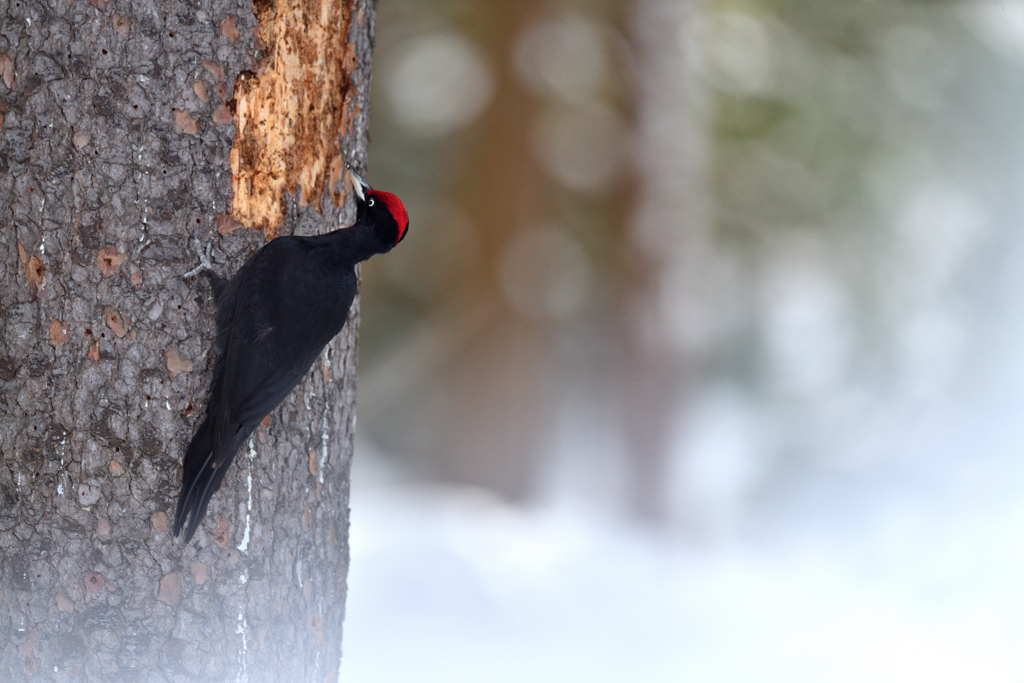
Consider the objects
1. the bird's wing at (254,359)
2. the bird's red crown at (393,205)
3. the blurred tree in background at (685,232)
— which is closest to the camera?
the bird's wing at (254,359)

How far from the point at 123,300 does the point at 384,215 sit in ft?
1.40

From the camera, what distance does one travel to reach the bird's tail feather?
1.15 metres

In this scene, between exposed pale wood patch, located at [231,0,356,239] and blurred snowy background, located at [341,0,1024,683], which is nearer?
exposed pale wood patch, located at [231,0,356,239]

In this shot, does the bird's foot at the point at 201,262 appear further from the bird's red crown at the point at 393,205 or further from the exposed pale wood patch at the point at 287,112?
the bird's red crown at the point at 393,205

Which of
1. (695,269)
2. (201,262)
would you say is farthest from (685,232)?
(201,262)

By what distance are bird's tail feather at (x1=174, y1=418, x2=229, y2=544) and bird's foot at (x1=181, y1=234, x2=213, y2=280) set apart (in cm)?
23

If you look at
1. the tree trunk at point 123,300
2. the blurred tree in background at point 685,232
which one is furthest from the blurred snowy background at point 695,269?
the tree trunk at point 123,300

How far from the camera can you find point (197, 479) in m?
1.15

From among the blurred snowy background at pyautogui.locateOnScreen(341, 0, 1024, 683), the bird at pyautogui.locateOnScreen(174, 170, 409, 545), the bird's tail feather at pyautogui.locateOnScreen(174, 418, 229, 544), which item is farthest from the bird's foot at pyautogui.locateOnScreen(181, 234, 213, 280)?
the blurred snowy background at pyautogui.locateOnScreen(341, 0, 1024, 683)

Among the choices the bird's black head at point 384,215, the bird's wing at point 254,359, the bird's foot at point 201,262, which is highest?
the bird's black head at point 384,215

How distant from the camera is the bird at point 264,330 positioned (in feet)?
3.74

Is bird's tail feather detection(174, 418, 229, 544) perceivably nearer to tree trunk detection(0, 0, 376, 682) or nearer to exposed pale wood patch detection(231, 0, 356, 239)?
tree trunk detection(0, 0, 376, 682)

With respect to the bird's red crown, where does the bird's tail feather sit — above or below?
below

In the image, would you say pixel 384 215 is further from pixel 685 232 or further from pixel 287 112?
pixel 685 232
